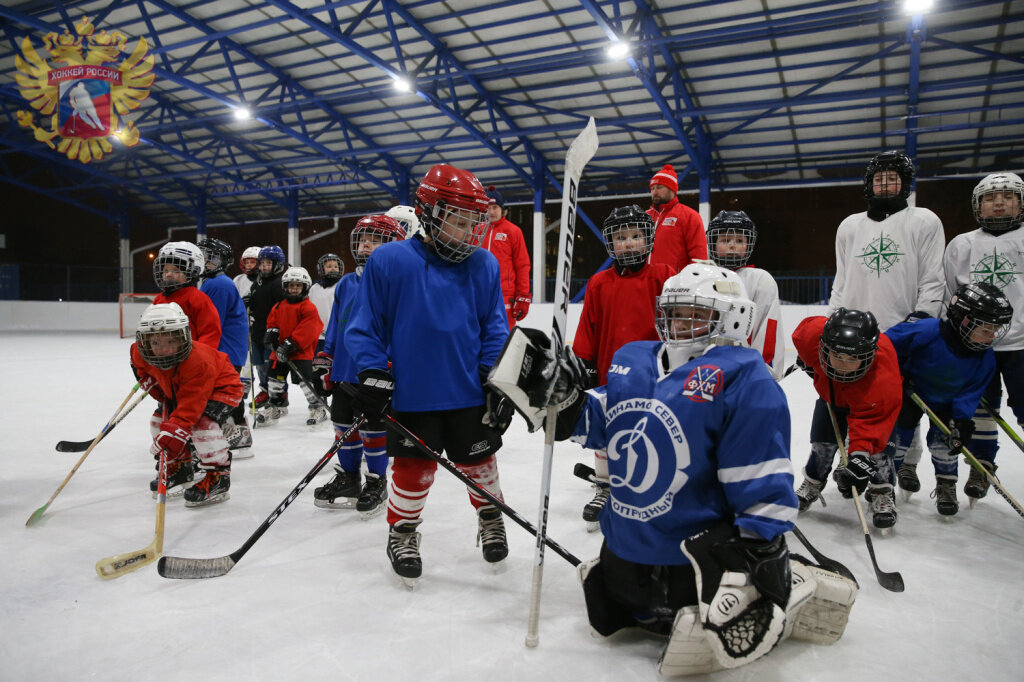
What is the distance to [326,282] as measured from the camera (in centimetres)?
536

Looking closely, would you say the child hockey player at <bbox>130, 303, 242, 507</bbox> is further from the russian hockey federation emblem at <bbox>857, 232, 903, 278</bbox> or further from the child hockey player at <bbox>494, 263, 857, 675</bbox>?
the russian hockey federation emblem at <bbox>857, 232, 903, 278</bbox>

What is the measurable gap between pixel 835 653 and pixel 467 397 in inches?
50.7

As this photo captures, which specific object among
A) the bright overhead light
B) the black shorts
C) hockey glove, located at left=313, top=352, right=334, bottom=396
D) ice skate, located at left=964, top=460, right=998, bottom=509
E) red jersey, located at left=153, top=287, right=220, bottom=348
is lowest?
ice skate, located at left=964, top=460, right=998, bottom=509

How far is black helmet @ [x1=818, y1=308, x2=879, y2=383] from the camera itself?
94.6 inches

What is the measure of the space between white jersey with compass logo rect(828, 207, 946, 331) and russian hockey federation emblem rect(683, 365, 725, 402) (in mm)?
1700

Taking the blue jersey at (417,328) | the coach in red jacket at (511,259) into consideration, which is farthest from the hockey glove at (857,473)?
the coach in red jacket at (511,259)

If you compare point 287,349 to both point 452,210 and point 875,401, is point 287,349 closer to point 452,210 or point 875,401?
point 452,210

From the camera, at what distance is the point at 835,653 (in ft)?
5.44

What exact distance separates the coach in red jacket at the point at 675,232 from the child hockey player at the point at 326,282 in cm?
261

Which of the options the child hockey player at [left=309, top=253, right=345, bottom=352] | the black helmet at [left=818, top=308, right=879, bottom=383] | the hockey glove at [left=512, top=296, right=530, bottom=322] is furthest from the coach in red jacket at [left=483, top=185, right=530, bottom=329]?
the black helmet at [left=818, top=308, right=879, bottom=383]

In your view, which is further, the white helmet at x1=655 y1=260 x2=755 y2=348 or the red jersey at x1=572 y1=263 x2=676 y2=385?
the red jersey at x1=572 y1=263 x2=676 y2=385

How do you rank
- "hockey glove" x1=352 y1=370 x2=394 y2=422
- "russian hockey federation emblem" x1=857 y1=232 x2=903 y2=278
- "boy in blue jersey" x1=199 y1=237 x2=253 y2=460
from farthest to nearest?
"boy in blue jersey" x1=199 y1=237 x2=253 y2=460, "russian hockey federation emblem" x1=857 y1=232 x2=903 y2=278, "hockey glove" x1=352 y1=370 x2=394 y2=422

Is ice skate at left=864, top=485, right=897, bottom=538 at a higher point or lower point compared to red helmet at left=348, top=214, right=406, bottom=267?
lower

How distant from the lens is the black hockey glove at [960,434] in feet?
8.77
